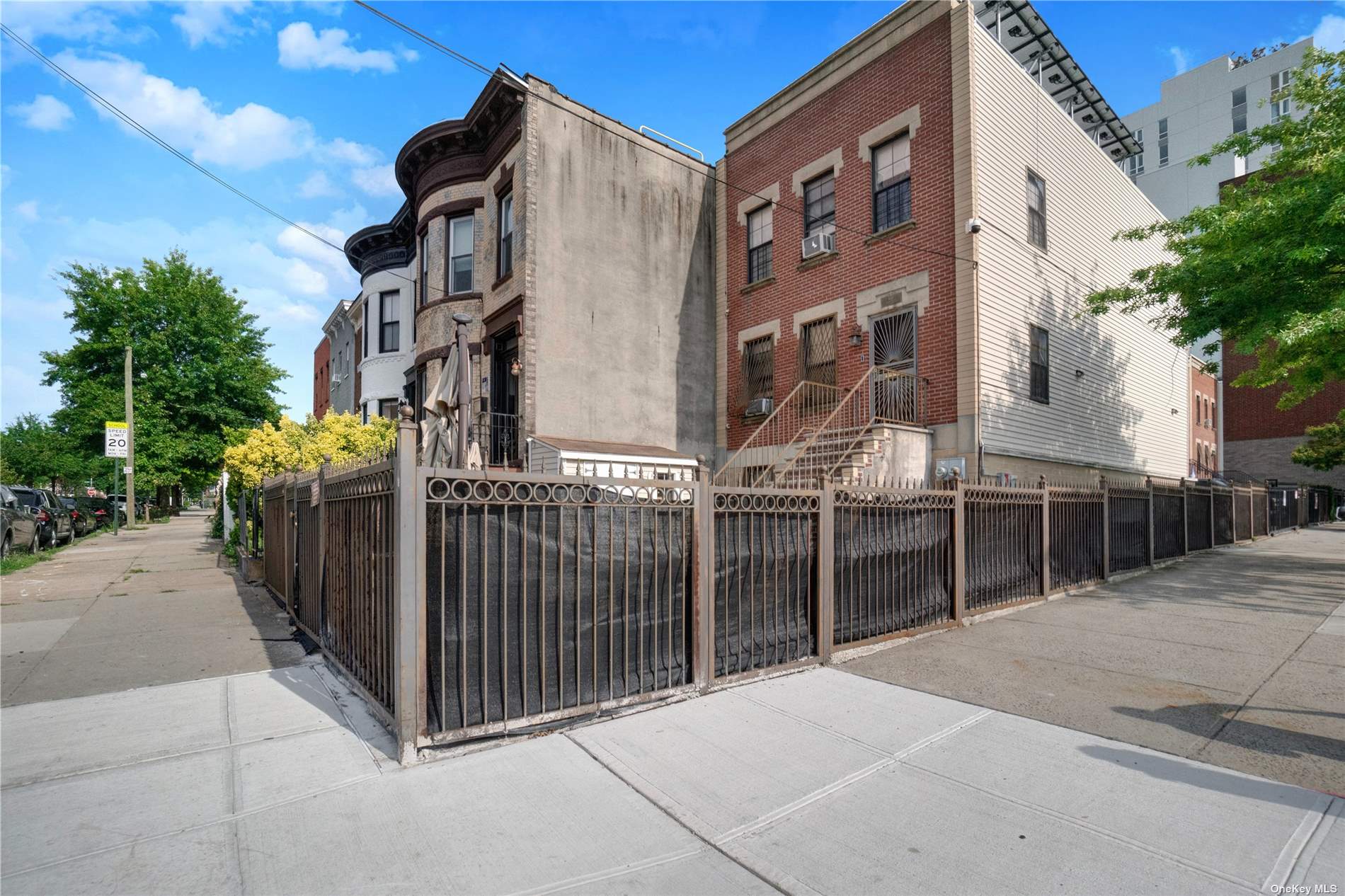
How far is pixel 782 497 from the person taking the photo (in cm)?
596

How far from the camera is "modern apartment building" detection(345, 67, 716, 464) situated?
13555 mm

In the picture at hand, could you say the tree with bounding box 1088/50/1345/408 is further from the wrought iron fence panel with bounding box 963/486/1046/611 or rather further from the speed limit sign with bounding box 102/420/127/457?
the speed limit sign with bounding box 102/420/127/457

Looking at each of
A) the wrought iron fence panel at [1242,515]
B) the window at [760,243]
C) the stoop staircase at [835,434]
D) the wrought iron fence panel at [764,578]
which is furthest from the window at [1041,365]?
the wrought iron fence panel at [764,578]

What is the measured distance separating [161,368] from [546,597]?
1584 inches

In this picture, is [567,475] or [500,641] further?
[567,475]

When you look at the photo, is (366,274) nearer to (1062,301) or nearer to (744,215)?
(744,215)

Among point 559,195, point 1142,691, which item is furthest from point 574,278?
point 1142,691

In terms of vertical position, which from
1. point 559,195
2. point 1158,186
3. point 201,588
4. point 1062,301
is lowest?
point 201,588

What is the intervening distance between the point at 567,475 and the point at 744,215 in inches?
532

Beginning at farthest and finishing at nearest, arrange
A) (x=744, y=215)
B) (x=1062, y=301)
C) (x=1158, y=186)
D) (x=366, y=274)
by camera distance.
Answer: (x=1158, y=186)
(x=366, y=274)
(x=744, y=215)
(x=1062, y=301)

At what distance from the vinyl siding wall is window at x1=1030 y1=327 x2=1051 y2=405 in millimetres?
247

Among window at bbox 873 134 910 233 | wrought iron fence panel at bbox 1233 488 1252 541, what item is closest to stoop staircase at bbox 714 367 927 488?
window at bbox 873 134 910 233

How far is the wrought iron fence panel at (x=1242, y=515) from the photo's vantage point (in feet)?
58.1

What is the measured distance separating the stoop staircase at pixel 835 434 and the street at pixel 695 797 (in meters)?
5.08
